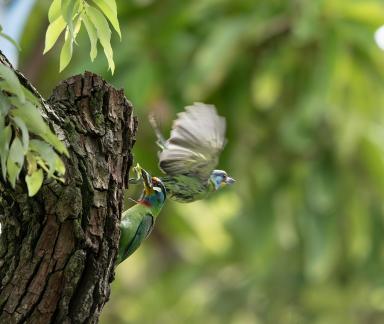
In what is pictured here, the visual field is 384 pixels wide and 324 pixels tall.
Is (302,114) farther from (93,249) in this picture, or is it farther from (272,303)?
(93,249)

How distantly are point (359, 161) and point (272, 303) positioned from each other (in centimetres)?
308

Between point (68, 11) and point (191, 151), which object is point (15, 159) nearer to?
point (68, 11)

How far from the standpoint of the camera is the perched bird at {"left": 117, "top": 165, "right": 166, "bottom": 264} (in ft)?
10.1

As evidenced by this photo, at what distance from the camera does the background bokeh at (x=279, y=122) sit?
24.9ft

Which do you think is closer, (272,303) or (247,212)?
(247,212)

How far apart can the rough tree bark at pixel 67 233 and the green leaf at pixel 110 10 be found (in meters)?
0.25

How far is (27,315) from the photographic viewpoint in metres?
2.85

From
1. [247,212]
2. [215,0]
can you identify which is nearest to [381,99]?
[215,0]

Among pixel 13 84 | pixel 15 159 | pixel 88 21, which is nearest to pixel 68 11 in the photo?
Answer: pixel 88 21

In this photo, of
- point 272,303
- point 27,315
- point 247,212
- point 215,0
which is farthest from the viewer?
point 272,303

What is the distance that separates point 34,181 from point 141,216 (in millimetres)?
574

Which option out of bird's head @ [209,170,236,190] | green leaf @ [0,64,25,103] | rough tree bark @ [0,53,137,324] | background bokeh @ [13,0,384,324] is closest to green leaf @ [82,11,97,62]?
rough tree bark @ [0,53,137,324]

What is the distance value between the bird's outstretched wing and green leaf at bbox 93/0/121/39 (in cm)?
43

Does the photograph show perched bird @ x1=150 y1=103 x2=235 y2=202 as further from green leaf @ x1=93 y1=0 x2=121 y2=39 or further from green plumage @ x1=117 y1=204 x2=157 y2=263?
green leaf @ x1=93 y1=0 x2=121 y2=39
